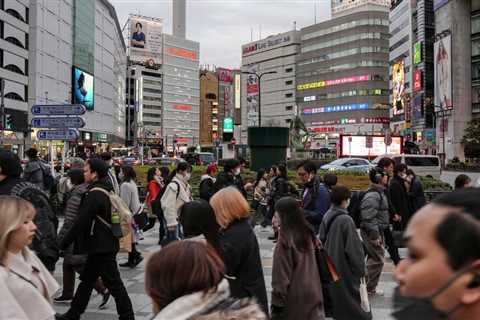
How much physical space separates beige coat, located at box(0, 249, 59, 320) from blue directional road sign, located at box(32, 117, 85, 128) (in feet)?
38.0

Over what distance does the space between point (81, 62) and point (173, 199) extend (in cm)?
8396

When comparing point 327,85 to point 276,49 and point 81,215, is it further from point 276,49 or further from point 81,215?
point 81,215

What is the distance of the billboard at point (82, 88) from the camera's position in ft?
275

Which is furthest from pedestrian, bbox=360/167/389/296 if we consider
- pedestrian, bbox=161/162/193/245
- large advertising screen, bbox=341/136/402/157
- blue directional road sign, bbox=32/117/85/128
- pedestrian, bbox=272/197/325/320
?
large advertising screen, bbox=341/136/402/157

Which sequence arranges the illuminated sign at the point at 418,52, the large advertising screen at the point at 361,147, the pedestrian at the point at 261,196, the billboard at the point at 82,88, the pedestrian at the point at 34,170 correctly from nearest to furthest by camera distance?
the pedestrian at the point at 34,170, the pedestrian at the point at 261,196, the large advertising screen at the point at 361,147, the billboard at the point at 82,88, the illuminated sign at the point at 418,52

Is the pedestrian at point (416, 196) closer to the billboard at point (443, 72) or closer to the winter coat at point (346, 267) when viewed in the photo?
the winter coat at point (346, 267)

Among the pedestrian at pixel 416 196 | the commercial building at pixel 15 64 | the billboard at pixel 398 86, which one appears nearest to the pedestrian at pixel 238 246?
the pedestrian at pixel 416 196

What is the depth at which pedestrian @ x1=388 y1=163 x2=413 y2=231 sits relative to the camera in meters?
9.59

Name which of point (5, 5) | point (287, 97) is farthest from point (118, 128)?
point (5, 5)

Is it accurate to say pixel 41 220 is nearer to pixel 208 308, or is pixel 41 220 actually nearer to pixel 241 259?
pixel 241 259

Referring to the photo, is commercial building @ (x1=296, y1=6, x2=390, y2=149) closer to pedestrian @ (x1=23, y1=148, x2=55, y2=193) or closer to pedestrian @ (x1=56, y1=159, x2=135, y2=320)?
pedestrian @ (x1=23, y1=148, x2=55, y2=193)

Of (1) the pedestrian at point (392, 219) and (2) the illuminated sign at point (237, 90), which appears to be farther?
(2) the illuminated sign at point (237, 90)

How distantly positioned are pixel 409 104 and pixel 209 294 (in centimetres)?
9732

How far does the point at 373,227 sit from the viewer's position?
795cm
